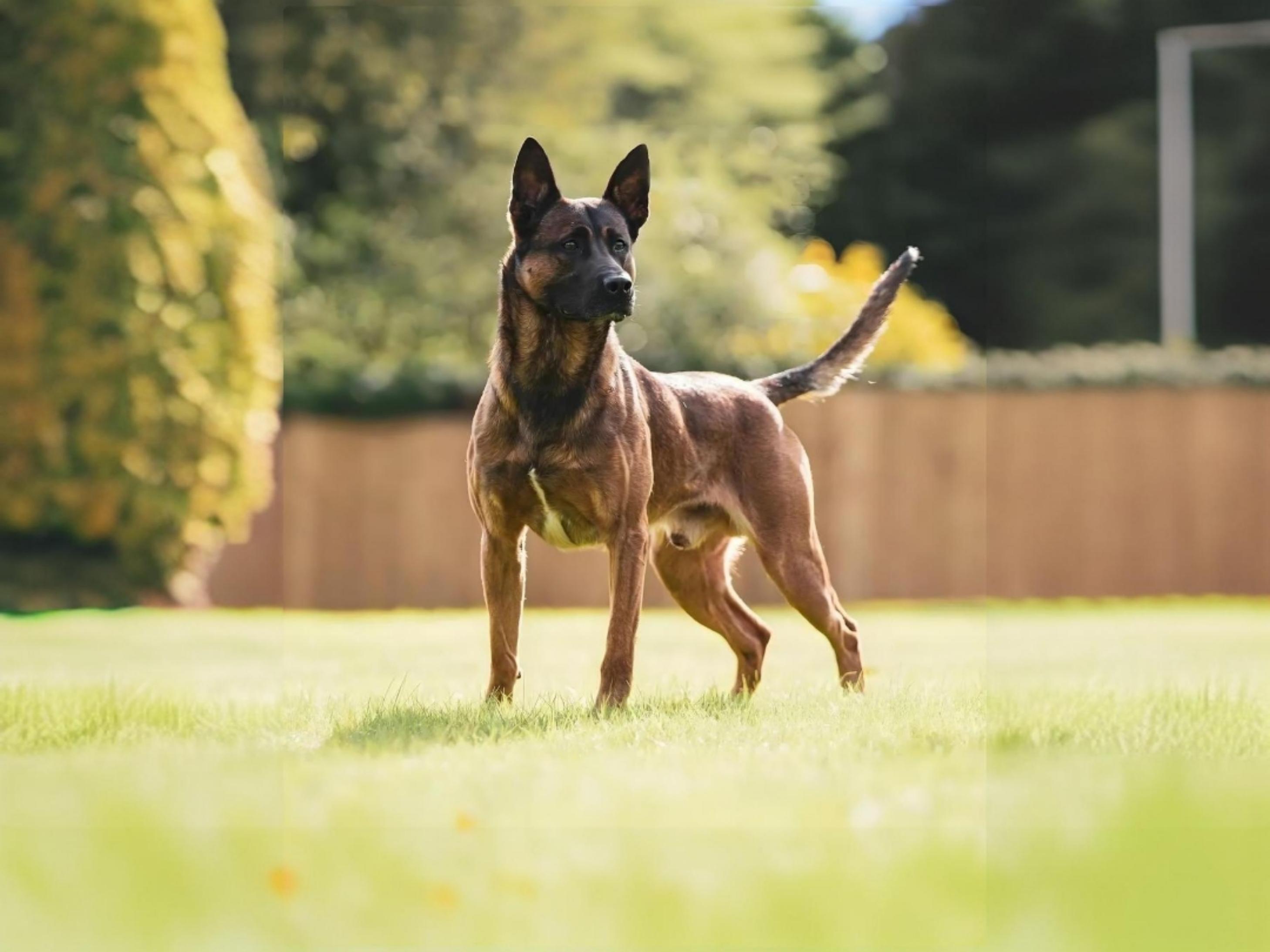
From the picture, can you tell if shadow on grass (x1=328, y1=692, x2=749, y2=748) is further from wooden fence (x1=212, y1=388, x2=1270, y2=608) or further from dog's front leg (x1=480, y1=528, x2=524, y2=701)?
wooden fence (x1=212, y1=388, x2=1270, y2=608)

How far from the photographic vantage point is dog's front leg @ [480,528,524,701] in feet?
17.4

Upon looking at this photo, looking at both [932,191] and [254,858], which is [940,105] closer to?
[932,191]

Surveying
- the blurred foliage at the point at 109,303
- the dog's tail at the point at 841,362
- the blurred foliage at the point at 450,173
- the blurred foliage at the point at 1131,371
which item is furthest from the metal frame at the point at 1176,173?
the dog's tail at the point at 841,362

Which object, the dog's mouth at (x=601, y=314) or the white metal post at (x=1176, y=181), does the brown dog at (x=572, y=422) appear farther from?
the white metal post at (x=1176, y=181)

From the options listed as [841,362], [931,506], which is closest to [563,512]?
[841,362]

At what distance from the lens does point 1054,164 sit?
26.4m

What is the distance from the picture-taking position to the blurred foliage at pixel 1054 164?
77.5 feet

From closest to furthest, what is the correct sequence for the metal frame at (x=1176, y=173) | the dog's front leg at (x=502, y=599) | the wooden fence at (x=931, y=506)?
the dog's front leg at (x=502, y=599)
the wooden fence at (x=931, y=506)
the metal frame at (x=1176, y=173)

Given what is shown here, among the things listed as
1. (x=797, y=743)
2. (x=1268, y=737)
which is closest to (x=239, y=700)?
(x=797, y=743)

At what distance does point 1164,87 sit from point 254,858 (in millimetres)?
18316

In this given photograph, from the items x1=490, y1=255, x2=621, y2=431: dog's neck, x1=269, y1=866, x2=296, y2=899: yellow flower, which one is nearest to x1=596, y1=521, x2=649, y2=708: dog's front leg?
x1=490, y1=255, x2=621, y2=431: dog's neck

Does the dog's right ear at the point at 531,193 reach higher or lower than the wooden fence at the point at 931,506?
higher

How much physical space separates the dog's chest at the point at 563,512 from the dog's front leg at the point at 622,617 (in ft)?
0.37

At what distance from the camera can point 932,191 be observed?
934 inches
